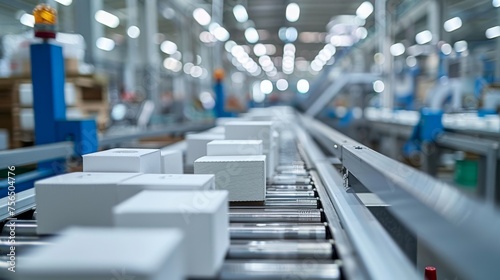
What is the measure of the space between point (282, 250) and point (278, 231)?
0.15m

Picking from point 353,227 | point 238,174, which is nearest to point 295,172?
point 238,174

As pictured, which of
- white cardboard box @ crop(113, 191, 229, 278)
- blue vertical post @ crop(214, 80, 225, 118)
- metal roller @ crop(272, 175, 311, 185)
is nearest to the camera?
white cardboard box @ crop(113, 191, 229, 278)

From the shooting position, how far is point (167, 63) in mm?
13812

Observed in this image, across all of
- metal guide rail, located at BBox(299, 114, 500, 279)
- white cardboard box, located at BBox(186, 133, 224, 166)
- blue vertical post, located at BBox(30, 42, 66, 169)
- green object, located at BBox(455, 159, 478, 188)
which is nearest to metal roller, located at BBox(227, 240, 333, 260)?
metal guide rail, located at BBox(299, 114, 500, 279)

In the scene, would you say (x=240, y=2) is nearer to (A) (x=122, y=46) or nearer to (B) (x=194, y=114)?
(B) (x=194, y=114)

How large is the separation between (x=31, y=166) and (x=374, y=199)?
9.35 feet

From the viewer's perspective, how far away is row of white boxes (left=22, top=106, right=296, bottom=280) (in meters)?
0.57

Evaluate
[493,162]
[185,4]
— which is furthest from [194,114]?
[493,162]

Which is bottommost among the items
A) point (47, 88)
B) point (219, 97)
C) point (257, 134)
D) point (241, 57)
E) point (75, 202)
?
point (75, 202)

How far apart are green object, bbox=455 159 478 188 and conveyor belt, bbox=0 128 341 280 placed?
4.20 m

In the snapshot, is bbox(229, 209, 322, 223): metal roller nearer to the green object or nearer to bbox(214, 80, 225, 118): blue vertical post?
the green object

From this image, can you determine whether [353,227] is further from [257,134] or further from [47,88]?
[47,88]

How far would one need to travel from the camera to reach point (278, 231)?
1215mm

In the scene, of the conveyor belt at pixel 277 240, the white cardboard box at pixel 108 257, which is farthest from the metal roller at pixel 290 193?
the white cardboard box at pixel 108 257
